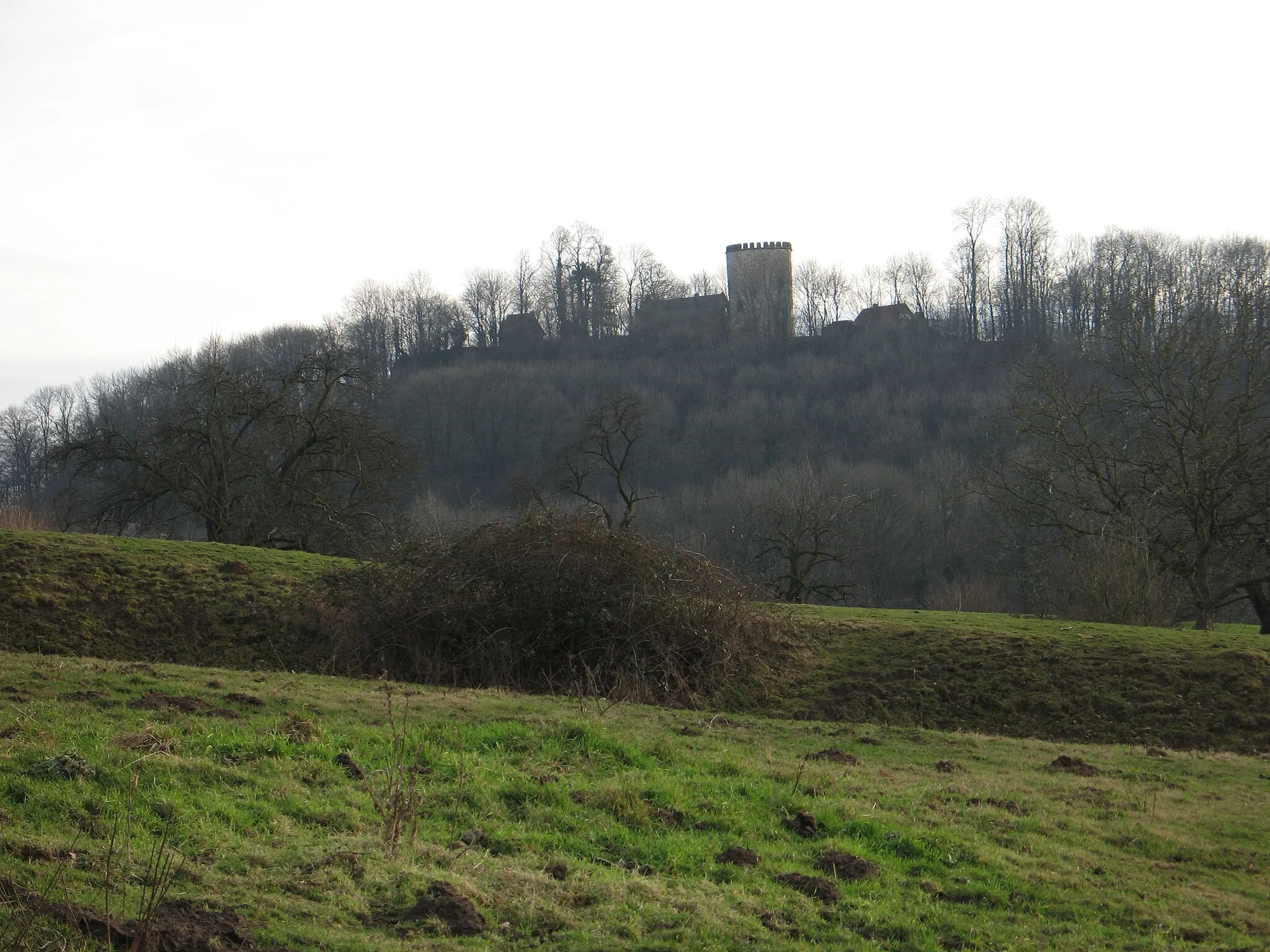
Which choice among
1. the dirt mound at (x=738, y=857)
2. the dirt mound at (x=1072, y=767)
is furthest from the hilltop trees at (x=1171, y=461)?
the dirt mound at (x=738, y=857)

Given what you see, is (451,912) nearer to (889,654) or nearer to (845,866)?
(845,866)

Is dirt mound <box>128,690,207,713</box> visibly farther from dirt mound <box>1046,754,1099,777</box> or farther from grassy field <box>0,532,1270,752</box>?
dirt mound <box>1046,754,1099,777</box>

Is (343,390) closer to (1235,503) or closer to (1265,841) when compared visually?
(1235,503)

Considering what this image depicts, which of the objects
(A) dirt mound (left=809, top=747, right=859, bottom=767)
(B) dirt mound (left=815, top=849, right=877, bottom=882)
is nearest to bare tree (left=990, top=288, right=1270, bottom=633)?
(A) dirt mound (left=809, top=747, right=859, bottom=767)

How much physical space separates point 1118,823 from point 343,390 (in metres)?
34.7

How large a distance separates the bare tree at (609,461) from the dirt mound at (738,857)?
11669 mm

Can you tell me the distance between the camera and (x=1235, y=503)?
30766mm

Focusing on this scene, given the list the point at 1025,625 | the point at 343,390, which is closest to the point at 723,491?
the point at 343,390

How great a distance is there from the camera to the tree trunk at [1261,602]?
30641mm

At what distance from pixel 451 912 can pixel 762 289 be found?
99443 mm

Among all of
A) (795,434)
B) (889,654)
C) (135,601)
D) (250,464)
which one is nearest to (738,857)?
(889,654)

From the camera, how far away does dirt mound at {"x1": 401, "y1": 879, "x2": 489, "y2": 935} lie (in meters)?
5.03

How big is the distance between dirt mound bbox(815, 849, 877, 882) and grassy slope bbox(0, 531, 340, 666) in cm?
1113

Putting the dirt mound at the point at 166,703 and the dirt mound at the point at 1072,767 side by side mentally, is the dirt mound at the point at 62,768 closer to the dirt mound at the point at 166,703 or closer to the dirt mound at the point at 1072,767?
the dirt mound at the point at 166,703
